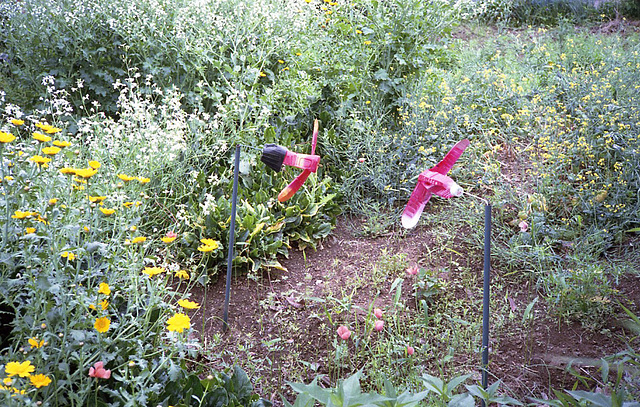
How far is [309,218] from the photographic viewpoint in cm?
339

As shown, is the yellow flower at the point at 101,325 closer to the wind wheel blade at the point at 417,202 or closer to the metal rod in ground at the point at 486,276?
the wind wheel blade at the point at 417,202

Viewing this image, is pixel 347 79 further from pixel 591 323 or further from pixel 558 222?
pixel 591 323

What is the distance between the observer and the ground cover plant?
1.90 m

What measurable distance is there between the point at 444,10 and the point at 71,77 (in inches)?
119

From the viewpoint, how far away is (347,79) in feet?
13.3

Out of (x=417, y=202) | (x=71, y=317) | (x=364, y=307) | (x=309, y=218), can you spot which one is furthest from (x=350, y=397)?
(x=309, y=218)

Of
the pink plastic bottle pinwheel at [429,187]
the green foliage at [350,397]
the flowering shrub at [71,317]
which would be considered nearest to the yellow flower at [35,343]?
the flowering shrub at [71,317]

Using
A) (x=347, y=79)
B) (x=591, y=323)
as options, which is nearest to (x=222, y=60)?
(x=347, y=79)

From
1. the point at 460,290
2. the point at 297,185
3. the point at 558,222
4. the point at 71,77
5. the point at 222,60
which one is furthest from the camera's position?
the point at 71,77

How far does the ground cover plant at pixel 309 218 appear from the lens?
6.23 ft

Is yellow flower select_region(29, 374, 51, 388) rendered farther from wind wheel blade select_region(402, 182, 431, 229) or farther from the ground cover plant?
wind wheel blade select_region(402, 182, 431, 229)

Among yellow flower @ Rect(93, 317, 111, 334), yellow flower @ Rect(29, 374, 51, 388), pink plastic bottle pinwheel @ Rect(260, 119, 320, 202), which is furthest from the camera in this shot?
pink plastic bottle pinwheel @ Rect(260, 119, 320, 202)

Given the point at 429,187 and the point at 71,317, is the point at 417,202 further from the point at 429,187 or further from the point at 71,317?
the point at 71,317

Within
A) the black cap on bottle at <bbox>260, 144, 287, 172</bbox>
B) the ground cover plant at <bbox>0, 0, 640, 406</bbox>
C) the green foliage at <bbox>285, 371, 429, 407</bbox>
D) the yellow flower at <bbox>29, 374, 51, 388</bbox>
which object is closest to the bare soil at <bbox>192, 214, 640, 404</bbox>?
the ground cover plant at <bbox>0, 0, 640, 406</bbox>
